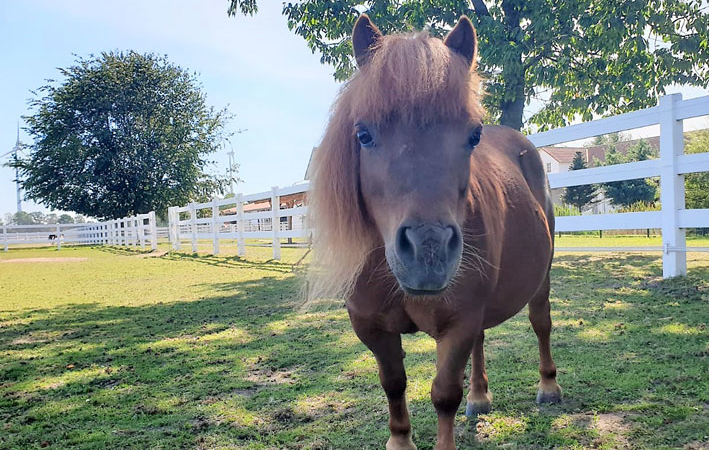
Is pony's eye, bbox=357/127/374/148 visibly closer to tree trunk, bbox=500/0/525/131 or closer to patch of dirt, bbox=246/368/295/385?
patch of dirt, bbox=246/368/295/385

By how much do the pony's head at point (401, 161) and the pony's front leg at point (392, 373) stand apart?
0.25 m

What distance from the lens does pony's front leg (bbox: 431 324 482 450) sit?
2.05m

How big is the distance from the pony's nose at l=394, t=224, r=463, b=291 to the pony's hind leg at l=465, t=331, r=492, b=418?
1.41m

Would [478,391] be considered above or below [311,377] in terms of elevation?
above

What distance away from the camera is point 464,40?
2.16m

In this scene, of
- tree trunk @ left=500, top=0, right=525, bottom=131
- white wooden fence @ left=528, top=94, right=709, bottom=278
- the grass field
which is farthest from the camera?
tree trunk @ left=500, top=0, right=525, bottom=131

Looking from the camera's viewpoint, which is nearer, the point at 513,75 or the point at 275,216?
the point at 513,75

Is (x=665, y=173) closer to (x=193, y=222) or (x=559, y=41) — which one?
(x=559, y=41)

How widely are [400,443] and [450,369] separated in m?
0.57

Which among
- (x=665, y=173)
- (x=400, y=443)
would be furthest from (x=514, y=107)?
(x=400, y=443)

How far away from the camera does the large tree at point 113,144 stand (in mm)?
34906

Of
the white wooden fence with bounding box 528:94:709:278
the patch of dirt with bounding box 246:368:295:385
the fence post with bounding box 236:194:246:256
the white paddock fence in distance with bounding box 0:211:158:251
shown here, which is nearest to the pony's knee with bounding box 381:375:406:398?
the patch of dirt with bounding box 246:368:295:385

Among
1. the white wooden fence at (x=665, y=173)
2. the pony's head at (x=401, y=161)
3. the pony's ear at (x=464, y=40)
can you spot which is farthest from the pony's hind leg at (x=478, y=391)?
the white wooden fence at (x=665, y=173)

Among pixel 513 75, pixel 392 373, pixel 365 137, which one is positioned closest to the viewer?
pixel 365 137
